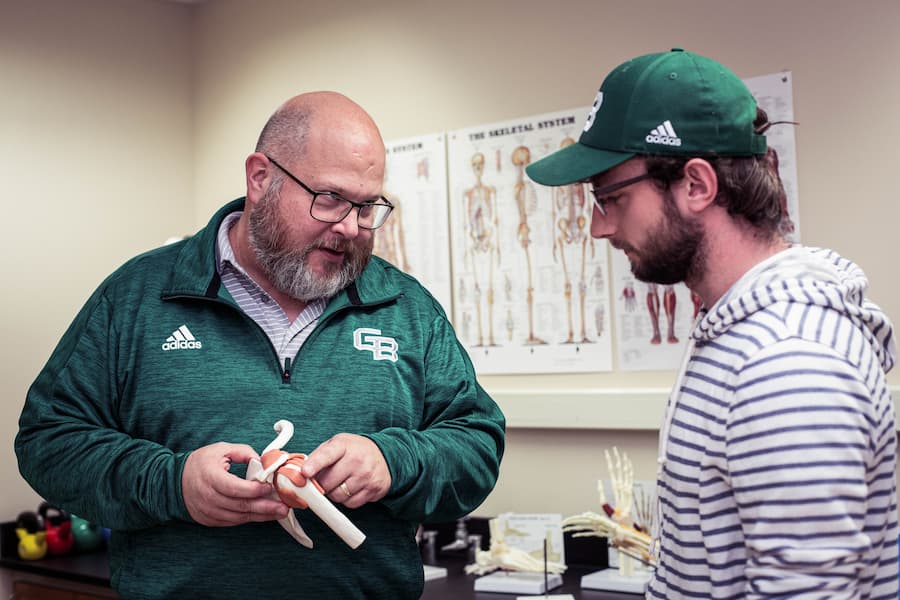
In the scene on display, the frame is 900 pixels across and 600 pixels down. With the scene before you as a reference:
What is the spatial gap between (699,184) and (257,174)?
88 cm

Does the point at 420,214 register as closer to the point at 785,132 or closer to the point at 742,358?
the point at 785,132

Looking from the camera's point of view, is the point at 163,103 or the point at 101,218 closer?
the point at 101,218

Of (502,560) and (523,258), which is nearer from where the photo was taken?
(502,560)

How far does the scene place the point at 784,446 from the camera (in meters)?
1.10

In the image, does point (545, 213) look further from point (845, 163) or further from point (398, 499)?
point (398, 499)

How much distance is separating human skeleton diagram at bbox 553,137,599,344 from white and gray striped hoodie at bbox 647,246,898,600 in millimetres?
1717

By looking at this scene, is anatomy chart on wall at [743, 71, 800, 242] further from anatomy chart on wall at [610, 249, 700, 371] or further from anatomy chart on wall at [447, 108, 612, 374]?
anatomy chart on wall at [447, 108, 612, 374]

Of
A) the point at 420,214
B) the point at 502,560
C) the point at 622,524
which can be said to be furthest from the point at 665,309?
the point at 420,214

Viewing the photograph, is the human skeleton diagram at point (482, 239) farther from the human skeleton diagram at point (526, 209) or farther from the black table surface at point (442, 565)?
the black table surface at point (442, 565)

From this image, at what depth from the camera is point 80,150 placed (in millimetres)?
3764

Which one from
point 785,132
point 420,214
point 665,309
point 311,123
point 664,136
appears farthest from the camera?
point 420,214

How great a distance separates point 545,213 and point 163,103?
186cm

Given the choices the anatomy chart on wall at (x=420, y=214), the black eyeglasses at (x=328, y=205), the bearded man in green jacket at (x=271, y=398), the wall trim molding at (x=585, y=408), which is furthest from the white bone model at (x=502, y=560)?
the black eyeglasses at (x=328, y=205)

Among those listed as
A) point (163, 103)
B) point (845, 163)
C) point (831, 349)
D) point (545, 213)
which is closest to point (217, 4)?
point (163, 103)
